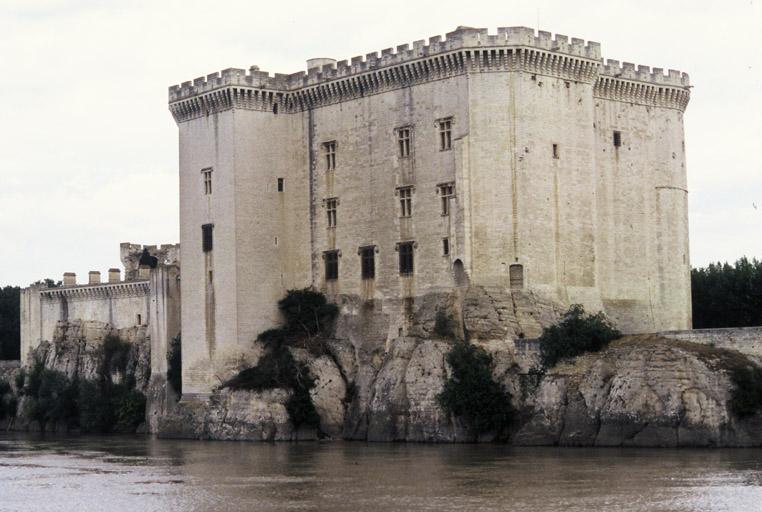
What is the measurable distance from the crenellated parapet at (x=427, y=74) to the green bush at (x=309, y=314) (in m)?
8.75

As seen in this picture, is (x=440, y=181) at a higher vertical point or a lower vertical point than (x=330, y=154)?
lower

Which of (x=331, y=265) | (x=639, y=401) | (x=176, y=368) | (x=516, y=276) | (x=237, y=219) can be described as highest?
(x=237, y=219)

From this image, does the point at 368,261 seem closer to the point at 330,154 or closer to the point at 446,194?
the point at 330,154

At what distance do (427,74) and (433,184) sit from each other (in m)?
4.64

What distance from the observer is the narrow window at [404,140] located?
76938mm

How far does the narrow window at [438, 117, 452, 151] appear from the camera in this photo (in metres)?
74.9

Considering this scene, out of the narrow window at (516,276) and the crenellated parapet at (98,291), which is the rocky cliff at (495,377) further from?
the crenellated parapet at (98,291)

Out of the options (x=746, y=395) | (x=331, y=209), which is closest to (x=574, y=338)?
(x=746, y=395)

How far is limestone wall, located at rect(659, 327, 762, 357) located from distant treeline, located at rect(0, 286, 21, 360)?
64731mm

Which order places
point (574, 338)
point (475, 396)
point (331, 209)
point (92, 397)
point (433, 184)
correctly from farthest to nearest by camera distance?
point (92, 397) < point (331, 209) < point (433, 184) < point (475, 396) < point (574, 338)

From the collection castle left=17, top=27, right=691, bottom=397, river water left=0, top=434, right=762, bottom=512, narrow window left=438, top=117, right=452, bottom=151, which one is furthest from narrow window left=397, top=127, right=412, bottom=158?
river water left=0, top=434, right=762, bottom=512

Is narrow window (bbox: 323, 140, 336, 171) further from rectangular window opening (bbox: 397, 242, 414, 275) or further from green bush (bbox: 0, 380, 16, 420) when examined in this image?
green bush (bbox: 0, 380, 16, 420)

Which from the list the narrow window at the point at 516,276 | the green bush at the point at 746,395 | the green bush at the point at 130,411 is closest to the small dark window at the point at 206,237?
the green bush at the point at 130,411

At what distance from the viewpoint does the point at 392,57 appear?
7750cm
